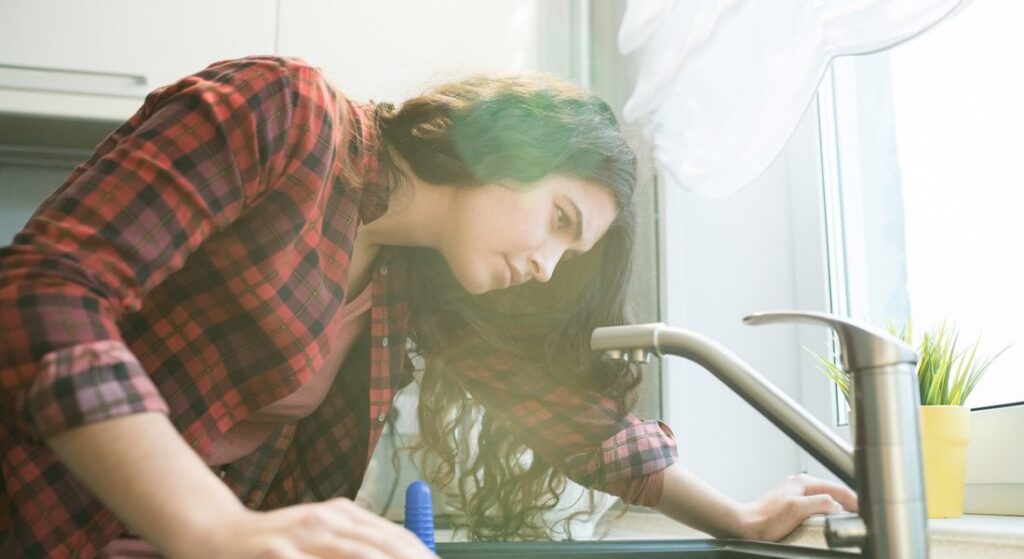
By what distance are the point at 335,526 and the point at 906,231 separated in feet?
3.21

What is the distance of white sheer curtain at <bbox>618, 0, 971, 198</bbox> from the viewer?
3.30 ft

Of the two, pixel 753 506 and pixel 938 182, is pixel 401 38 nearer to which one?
pixel 938 182

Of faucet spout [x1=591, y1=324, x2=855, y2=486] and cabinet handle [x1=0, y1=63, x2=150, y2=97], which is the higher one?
cabinet handle [x1=0, y1=63, x2=150, y2=97]

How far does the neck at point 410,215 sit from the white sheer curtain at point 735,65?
0.42m

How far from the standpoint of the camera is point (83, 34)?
5.24ft

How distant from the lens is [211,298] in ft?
2.64

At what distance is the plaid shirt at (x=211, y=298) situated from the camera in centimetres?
57

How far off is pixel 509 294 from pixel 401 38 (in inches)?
28.2

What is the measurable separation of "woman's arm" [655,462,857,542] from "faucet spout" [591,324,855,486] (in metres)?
0.33

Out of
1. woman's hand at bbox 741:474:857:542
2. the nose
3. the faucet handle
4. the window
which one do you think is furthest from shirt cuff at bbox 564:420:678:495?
the faucet handle

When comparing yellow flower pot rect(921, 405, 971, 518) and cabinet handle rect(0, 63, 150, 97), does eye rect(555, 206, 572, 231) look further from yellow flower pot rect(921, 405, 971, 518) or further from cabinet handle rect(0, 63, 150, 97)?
cabinet handle rect(0, 63, 150, 97)

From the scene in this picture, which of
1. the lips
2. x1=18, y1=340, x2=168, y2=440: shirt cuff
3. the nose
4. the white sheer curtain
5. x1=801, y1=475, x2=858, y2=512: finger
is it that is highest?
the white sheer curtain

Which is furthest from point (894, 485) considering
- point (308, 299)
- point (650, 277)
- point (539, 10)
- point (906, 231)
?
point (539, 10)

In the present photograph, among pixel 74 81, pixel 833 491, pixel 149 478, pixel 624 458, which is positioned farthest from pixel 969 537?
pixel 74 81
